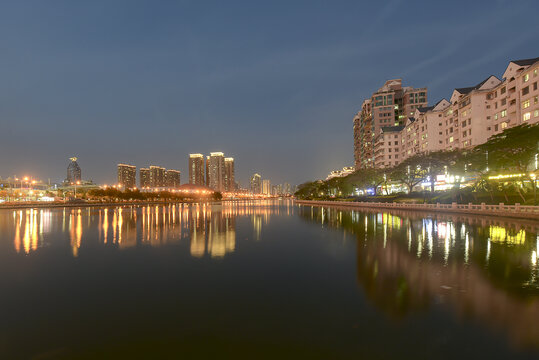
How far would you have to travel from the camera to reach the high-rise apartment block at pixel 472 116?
54656 mm

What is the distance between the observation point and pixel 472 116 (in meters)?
69.2

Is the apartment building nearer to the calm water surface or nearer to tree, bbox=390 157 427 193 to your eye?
tree, bbox=390 157 427 193

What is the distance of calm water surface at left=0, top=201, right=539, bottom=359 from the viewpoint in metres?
5.68

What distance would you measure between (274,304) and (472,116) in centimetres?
7856

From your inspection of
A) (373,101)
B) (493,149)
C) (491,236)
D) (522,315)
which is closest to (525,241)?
(491,236)

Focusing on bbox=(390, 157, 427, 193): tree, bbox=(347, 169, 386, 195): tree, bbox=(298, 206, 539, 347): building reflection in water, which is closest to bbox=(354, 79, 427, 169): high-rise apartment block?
bbox=(347, 169, 386, 195): tree

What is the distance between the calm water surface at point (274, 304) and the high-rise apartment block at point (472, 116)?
5492cm

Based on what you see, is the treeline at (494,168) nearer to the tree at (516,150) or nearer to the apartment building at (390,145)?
the tree at (516,150)

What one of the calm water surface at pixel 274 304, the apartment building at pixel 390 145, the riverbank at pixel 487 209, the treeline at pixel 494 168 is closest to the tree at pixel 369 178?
the treeline at pixel 494 168

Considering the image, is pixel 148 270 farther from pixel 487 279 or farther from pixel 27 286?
pixel 487 279

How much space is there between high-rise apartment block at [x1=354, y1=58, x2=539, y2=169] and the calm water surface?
2162 inches

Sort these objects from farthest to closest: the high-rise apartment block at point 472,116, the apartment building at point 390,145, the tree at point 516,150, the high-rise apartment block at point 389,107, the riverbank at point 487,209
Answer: the high-rise apartment block at point 389,107
the apartment building at point 390,145
the high-rise apartment block at point 472,116
the tree at point 516,150
the riverbank at point 487,209

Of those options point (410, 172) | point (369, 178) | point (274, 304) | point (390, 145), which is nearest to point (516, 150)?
point (410, 172)

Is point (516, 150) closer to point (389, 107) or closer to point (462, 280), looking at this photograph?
point (462, 280)
